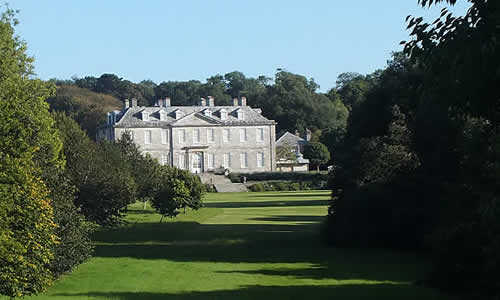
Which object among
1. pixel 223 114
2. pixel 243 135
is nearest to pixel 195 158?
pixel 223 114

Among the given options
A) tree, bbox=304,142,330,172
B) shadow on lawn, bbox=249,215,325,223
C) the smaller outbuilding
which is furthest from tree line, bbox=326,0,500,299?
the smaller outbuilding

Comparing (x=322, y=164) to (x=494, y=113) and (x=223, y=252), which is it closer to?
(x=223, y=252)

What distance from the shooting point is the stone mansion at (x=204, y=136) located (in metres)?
71.4

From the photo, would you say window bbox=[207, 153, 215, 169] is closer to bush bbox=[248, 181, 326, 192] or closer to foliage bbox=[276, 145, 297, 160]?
foliage bbox=[276, 145, 297, 160]

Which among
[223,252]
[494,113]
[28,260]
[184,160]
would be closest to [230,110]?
[184,160]

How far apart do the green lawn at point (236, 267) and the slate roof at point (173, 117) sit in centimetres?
3990

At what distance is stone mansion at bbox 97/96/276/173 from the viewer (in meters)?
71.4

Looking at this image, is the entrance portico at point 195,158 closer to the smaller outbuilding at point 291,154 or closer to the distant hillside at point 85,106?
the smaller outbuilding at point 291,154

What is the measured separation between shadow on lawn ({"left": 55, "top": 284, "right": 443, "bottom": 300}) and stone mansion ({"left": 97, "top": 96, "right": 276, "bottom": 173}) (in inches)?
2191

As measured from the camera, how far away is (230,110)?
74250mm

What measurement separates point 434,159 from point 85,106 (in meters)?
68.3

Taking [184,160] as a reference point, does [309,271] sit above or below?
below

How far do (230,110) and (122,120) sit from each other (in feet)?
35.5

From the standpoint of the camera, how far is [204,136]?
73.0m
